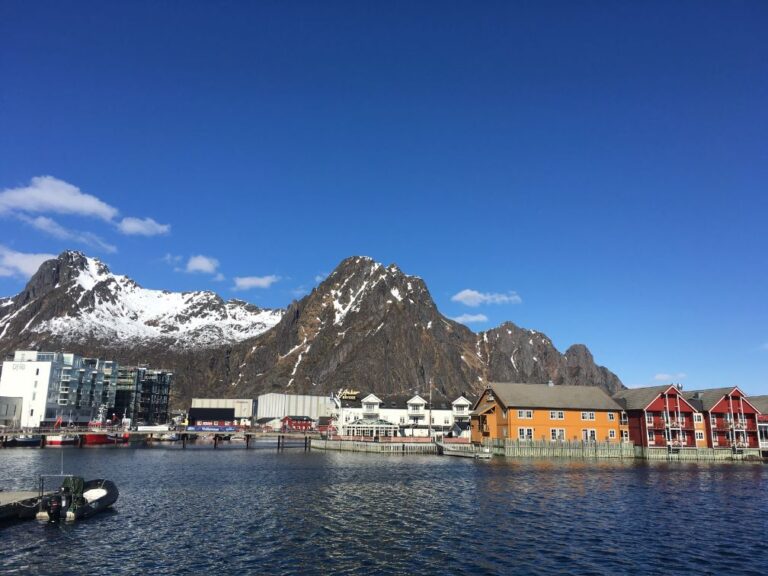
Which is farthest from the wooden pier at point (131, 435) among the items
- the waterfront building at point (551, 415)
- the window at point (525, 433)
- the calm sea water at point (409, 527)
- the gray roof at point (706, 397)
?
the gray roof at point (706, 397)

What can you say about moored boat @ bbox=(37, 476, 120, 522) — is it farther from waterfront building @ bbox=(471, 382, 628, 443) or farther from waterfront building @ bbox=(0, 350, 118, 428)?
waterfront building @ bbox=(0, 350, 118, 428)

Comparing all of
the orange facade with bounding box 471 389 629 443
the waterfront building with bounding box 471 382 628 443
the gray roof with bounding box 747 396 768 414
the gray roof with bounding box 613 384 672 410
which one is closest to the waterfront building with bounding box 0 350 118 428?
the orange facade with bounding box 471 389 629 443

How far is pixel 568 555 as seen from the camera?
32281 mm

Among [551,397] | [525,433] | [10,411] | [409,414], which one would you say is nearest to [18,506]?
[525,433]

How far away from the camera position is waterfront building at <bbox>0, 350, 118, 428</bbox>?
543ft

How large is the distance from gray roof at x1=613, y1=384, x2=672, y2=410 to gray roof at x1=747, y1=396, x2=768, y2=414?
2085 centimetres

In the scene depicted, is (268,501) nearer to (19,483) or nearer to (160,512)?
(160,512)

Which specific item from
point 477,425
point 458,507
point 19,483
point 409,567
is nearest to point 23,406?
point 19,483

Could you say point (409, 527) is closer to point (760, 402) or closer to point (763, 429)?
point (763, 429)

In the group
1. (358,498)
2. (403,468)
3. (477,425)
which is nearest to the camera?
(358,498)

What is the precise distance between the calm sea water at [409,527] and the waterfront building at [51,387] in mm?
114930

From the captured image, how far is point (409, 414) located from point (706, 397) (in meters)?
77.6

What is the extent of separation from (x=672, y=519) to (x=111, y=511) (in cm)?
4397

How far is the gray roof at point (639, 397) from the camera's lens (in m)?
100
